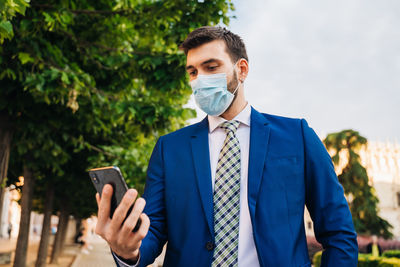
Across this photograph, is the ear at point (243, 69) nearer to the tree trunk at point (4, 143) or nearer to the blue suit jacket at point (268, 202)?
the blue suit jacket at point (268, 202)

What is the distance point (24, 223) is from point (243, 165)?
11.2m

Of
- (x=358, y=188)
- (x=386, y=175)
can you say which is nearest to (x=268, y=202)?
(x=358, y=188)

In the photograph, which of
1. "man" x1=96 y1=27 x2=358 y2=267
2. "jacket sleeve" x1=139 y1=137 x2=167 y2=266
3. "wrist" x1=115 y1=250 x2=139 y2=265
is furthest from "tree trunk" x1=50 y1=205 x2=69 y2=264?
"wrist" x1=115 y1=250 x2=139 y2=265

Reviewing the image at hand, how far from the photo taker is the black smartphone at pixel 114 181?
1456mm

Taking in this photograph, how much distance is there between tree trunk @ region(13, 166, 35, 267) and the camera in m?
11.6

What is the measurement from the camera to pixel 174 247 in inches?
84.4

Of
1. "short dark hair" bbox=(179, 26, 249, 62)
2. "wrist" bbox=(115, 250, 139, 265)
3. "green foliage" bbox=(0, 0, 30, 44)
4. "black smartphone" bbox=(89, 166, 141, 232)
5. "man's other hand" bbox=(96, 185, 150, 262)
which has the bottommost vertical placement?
"wrist" bbox=(115, 250, 139, 265)

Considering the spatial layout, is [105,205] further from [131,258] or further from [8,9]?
[8,9]

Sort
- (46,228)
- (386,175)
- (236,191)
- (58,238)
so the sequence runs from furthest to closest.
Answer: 1. (386,175)
2. (58,238)
3. (46,228)
4. (236,191)

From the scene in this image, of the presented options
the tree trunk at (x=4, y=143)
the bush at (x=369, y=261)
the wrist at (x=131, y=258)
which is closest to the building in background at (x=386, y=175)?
the bush at (x=369, y=261)

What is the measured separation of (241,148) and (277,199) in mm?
406

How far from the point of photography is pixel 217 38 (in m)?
2.42

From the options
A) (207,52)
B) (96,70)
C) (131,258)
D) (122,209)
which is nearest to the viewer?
(122,209)

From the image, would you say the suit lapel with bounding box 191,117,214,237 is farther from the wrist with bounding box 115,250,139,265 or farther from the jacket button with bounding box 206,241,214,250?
the wrist with bounding box 115,250,139,265
